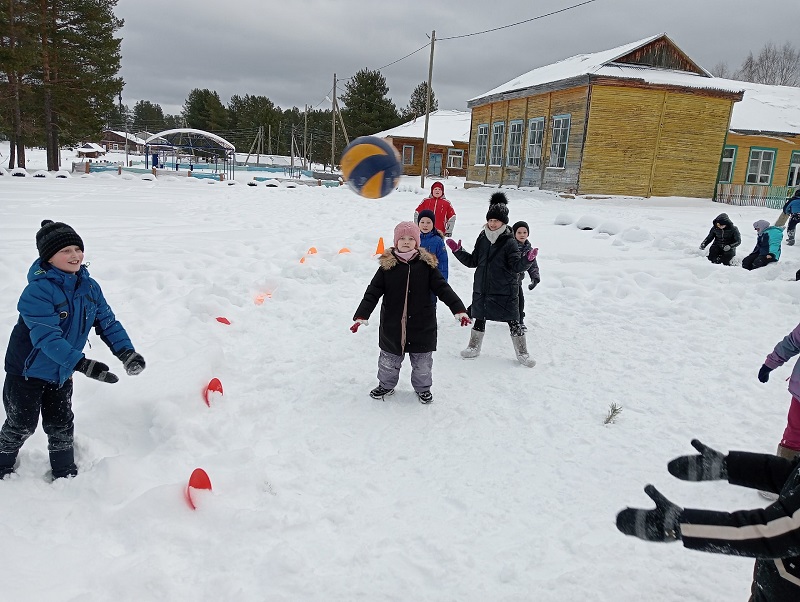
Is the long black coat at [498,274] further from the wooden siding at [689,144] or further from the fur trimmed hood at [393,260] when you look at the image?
the wooden siding at [689,144]

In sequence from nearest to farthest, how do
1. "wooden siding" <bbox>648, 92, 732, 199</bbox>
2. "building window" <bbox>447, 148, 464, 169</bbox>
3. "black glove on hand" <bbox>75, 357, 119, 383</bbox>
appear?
"black glove on hand" <bbox>75, 357, 119, 383</bbox>, "wooden siding" <bbox>648, 92, 732, 199</bbox>, "building window" <bbox>447, 148, 464, 169</bbox>

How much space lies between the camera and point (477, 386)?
17.9ft

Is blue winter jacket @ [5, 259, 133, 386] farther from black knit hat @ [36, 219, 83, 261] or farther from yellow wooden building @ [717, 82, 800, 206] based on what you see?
yellow wooden building @ [717, 82, 800, 206]

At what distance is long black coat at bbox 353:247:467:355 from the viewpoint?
4895 millimetres

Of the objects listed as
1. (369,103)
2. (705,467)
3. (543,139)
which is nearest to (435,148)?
(369,103)

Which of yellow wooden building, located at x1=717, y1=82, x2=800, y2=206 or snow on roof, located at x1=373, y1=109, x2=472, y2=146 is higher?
snow on roof, located at x1=373, y1=109, x2=472, y2=146

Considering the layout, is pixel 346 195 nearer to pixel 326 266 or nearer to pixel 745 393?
pixel 326 266

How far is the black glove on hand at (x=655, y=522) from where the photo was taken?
1.71m

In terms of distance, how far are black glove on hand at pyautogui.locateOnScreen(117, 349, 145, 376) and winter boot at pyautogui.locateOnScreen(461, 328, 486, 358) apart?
356cm

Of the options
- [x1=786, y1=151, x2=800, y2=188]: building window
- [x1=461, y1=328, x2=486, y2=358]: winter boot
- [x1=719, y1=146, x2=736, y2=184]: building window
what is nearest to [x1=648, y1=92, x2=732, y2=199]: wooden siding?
[x1=719, y1=146, x2=736, y2=184]: building window

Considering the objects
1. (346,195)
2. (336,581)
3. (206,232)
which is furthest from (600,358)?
(346,195)

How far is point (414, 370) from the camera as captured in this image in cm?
504

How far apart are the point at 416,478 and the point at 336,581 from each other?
1.10 metres

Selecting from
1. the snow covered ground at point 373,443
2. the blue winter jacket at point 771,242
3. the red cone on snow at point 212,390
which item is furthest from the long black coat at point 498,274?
the blue winter jacket at point 771,242
